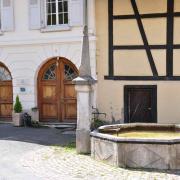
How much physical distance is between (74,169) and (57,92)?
21.4 ft

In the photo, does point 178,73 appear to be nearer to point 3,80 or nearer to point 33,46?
point 33,46

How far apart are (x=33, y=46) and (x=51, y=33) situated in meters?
0.87

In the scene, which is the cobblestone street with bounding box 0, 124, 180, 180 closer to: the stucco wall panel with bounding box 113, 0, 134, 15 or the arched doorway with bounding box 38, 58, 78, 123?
the arched doorway with bounding box 38, 58, 78, 123

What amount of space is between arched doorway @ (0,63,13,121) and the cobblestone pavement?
586cm

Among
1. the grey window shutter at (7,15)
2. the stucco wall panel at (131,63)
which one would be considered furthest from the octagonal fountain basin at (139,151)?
the grey window shutter at (7,15)

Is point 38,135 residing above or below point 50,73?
below

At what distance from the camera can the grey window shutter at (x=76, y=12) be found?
1385 cm

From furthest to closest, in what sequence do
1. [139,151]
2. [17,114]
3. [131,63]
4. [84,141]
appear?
[17,114] → [131,63] → [84,141] → [139,151]

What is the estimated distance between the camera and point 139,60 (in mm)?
13453

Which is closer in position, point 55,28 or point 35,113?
point 55,28

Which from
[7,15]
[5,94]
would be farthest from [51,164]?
[7,15]

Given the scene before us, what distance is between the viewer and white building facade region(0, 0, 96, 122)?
1417 centimetres

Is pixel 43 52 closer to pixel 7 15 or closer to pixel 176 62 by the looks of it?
pixel 7 15

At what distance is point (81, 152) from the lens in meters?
9.74
